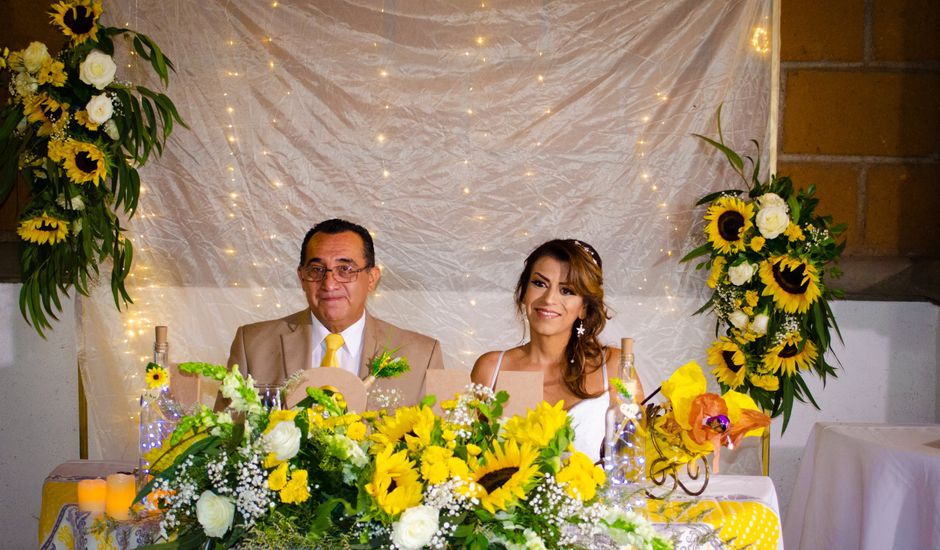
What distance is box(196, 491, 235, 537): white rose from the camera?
4.63ft

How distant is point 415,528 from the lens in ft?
4.32

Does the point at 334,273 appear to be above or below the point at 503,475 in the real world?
above

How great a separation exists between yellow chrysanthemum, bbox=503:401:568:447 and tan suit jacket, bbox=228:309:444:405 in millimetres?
Result: 1562

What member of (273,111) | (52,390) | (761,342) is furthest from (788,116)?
(52,390)

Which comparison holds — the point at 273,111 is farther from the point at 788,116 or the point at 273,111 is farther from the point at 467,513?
the point at 467,513

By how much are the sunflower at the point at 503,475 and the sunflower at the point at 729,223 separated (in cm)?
215

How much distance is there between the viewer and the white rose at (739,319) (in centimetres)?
340

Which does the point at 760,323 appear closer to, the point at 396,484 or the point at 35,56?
the point at 396,484

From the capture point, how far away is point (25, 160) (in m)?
3.49

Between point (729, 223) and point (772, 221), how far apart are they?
0.56 ft

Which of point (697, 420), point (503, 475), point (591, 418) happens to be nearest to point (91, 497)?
point (503, 475)

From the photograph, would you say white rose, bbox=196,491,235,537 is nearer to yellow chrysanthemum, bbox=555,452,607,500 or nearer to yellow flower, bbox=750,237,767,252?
yellow chrysanthemum, bbox=555,452,607,500

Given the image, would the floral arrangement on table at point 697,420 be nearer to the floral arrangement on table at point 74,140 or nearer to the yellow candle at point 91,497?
the yellow candle at point 91,497

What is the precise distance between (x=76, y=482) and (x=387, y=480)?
1.17 meters
